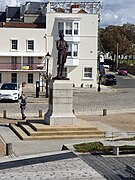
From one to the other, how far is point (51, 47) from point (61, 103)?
31130mm

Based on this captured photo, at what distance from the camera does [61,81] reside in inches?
952

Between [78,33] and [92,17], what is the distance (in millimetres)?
2239

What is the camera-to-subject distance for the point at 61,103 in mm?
24219

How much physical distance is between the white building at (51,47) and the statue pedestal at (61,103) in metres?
29.0

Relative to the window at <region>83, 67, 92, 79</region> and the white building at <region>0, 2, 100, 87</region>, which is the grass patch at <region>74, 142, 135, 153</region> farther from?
the window at <region>83, 67, 92, 79</region>

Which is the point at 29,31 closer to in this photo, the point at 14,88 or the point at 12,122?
the point at 14,88

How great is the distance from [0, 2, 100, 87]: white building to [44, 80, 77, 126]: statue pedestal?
29.0 meters

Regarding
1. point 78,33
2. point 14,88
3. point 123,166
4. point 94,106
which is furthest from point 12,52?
point 123,166

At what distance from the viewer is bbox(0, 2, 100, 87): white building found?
5341 cm

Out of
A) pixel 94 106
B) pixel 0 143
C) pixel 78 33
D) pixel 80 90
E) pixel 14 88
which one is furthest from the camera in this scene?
pixel 78 33

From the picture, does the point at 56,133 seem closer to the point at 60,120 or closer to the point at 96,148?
the point at 60,120

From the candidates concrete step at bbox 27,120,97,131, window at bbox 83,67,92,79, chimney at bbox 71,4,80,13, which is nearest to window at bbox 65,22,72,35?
chimney at bbox 71,4,80,13

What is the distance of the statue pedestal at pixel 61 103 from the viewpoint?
24.1m

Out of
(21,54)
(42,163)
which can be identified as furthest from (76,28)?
(42,163)
